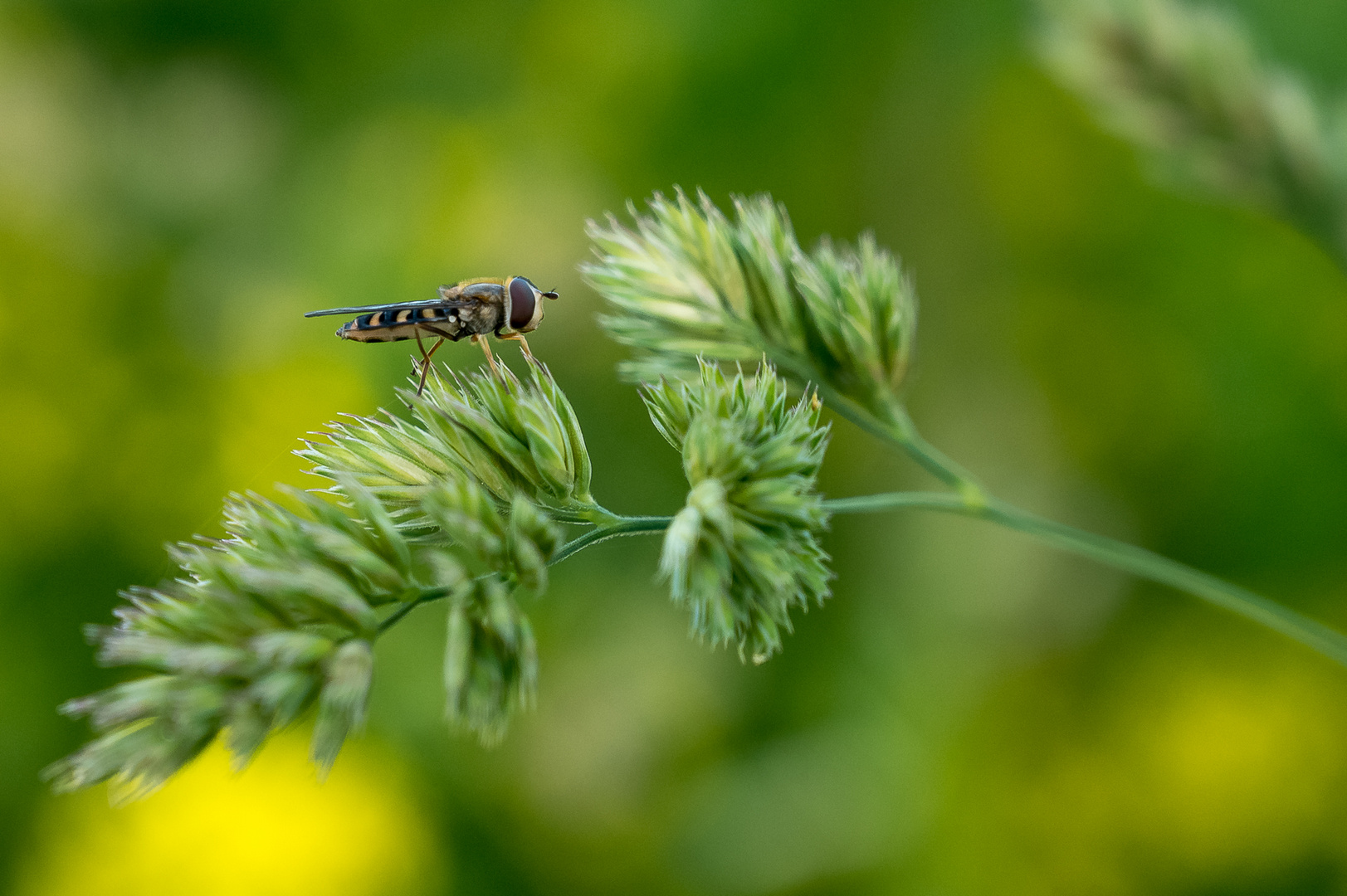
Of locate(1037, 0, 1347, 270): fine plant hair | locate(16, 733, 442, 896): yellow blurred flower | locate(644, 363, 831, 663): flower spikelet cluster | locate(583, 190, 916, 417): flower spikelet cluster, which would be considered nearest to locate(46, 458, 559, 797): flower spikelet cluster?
locate(644, 363, 831, 663): flower spikelet cluster

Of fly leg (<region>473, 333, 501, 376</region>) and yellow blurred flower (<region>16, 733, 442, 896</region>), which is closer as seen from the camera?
fly leg (<region>473, 333, 501, 376</region>)

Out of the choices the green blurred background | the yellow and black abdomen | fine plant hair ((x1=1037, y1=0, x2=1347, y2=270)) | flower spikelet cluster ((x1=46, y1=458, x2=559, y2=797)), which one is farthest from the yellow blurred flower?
fine plant hair ((x1=1037, y1=0, x2=1347, y2=270))

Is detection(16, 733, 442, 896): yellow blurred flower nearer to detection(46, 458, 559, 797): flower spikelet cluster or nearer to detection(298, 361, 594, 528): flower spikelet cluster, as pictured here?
detection(298, 361, 594, 528): flower spikelet cluster

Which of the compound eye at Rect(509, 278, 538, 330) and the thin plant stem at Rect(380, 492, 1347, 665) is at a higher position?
the compound eye at Rect(509, 278, 538, 330)

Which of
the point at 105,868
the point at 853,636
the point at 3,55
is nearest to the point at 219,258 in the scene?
the point at 3,55

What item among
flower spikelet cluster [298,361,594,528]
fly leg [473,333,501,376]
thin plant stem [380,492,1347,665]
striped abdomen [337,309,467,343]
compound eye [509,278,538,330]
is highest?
striped abdomen [337,309,467,343]

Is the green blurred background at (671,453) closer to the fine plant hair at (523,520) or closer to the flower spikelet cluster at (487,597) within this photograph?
the fine plant hair at (523,520)

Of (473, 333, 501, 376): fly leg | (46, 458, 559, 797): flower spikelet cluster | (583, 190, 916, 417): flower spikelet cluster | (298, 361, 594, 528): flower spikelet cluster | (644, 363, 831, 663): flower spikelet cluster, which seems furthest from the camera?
(583, 190, 916, 417): flower spikelet cluster

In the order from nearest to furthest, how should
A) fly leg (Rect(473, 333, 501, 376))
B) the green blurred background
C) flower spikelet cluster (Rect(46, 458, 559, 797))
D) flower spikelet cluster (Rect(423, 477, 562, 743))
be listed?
flower spikelet cluster (Rect(46, 458, 559, 797)), flower spikelet cluster (Rect(423, 477, 562, 743)), fly leg (Rect(473, 333, 501, 376)), the green blurred background
